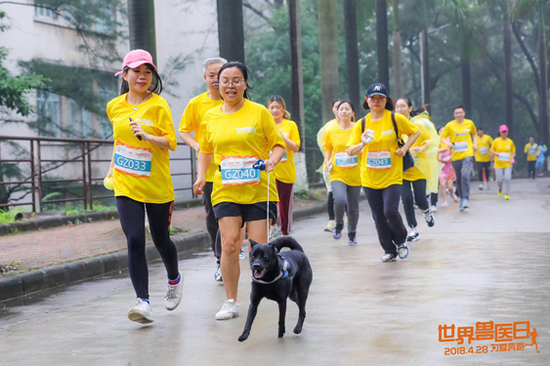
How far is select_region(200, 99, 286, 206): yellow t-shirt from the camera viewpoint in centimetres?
645

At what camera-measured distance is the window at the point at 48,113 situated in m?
23.2

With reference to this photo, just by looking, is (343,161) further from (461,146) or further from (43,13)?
(43,13)

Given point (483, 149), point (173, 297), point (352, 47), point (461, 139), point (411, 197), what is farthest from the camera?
point (352, 47)

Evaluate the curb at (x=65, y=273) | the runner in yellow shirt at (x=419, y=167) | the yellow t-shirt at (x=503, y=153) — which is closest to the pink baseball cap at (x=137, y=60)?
the curb at (x=65, y=273)

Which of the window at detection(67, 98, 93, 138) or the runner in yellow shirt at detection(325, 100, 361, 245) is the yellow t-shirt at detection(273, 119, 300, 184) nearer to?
the runner in yellow shirt at detection(325, 100, 361, 245)

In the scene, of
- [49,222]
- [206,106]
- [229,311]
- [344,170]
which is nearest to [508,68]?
[49,222]

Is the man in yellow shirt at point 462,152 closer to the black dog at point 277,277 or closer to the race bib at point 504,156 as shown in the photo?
the race bib at point 504,156

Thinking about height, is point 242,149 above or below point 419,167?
above

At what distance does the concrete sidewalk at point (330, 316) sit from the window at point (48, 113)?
13.6 m

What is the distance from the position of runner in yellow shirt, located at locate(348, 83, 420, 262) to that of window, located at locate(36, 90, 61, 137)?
1518cm

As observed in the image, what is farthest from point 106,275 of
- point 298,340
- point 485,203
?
point 485,203

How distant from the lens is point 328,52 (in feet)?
79.2

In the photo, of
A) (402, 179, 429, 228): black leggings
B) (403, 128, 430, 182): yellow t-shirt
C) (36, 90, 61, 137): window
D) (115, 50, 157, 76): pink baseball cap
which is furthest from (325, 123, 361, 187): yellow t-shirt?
(36, 90, 61, 137): window

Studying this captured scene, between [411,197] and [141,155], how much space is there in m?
6.33
